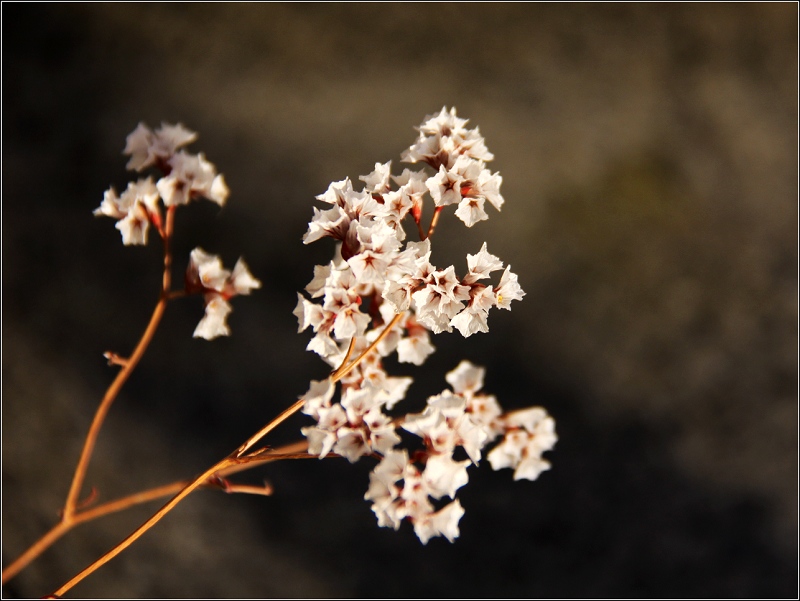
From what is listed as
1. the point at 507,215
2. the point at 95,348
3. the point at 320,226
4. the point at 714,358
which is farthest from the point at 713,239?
the point at 95,348

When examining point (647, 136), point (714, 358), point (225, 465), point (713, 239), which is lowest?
point (225, 465)

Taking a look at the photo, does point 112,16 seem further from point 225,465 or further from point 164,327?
point 225,465

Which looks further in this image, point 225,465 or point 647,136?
point 647,136

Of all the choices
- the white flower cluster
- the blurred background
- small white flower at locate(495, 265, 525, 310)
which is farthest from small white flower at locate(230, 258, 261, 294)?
the blurred background

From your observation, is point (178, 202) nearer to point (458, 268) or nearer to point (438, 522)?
point (438, 522)

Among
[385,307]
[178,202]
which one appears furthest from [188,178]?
[385,307]

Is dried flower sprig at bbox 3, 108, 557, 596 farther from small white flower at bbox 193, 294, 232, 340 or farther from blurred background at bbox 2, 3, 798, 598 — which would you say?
blurred background at bbox 2, 3, 798, 598

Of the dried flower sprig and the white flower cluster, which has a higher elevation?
the white flower cluster
